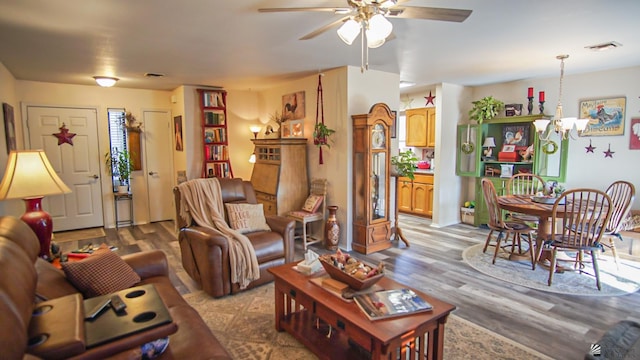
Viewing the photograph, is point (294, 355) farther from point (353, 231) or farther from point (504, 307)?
point (353, 231)

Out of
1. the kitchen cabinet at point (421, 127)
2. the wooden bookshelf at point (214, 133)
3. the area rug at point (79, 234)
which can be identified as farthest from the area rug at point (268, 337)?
the kitchen cabinet at point (421, 127)

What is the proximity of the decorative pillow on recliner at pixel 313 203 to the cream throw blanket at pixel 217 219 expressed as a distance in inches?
50.2

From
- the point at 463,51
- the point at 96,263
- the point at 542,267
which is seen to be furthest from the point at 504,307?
the point at 96,263

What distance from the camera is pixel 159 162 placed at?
6211mm

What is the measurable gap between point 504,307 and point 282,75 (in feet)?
12.2

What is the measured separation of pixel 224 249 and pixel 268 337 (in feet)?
2.94

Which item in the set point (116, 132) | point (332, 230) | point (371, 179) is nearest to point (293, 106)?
point (371, 179)

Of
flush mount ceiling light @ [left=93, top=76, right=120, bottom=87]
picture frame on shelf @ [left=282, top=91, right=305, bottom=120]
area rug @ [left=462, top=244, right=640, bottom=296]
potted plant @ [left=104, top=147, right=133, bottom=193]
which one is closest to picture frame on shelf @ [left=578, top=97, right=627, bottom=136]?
area rug @ [left=462, top=244, right=640, bottom=296]

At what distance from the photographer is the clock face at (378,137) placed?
4406 millimetres

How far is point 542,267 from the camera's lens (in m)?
3.97

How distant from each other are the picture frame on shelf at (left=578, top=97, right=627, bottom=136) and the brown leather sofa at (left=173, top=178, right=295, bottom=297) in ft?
14.0

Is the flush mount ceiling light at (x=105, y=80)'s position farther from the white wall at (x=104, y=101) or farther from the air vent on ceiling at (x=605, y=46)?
the air vent on ceiling at (x=605, y=46)

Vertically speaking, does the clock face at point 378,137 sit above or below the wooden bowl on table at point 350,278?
above

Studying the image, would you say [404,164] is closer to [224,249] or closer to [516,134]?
[516,134]
